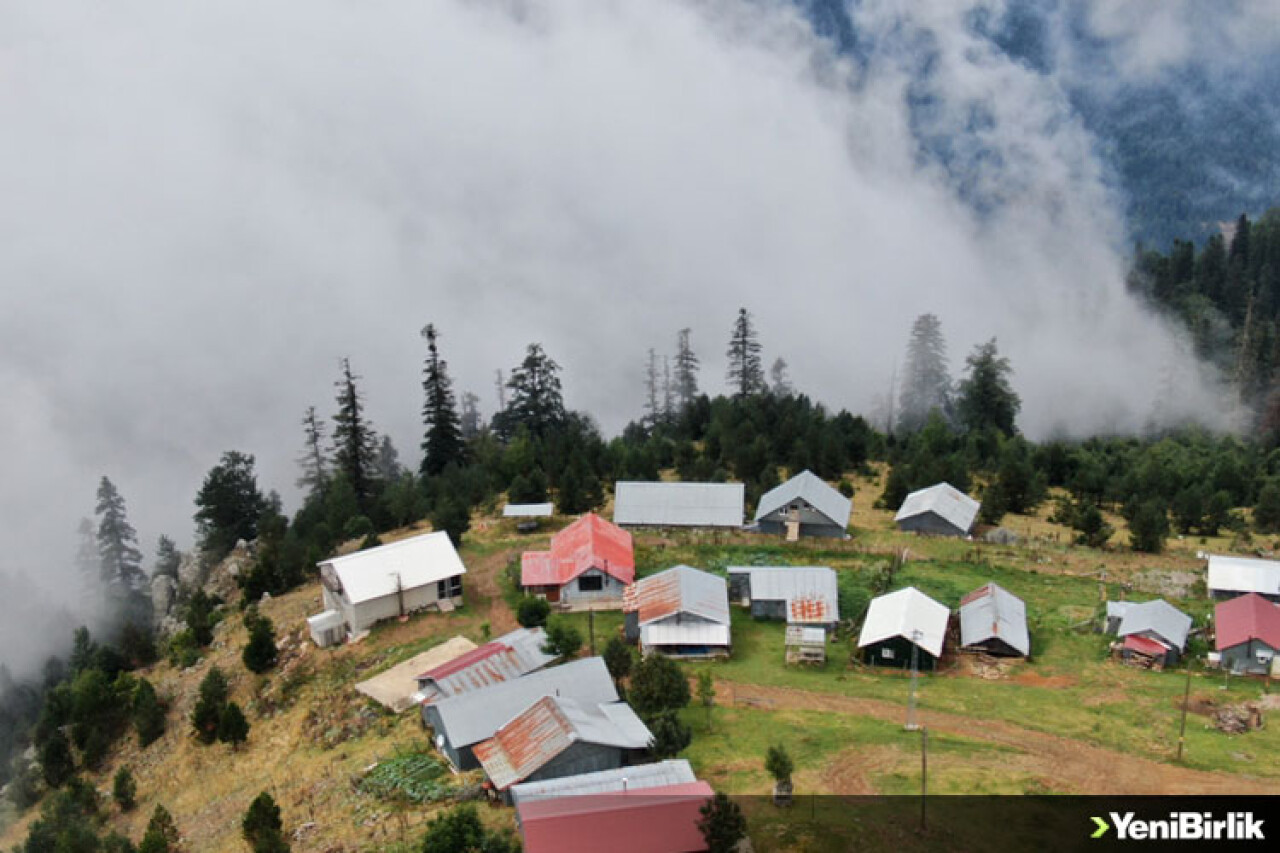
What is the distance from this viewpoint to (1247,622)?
39.4m

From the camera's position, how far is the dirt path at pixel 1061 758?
29.9 metres

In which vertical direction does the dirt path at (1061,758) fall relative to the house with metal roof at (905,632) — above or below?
below

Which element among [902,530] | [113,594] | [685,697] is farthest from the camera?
[113,594]

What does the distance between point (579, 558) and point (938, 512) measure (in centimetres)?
2306

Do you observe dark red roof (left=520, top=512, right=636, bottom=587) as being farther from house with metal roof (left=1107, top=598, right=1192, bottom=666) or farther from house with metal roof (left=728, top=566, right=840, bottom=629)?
house with metal roof (left=1107, top=598, right=1192, bottom=666)

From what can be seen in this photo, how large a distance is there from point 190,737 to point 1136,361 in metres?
111

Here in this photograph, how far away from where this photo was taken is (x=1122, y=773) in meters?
30.8

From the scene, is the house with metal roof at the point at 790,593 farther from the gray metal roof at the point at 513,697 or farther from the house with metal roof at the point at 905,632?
the gray metal roof at the point at 513,697

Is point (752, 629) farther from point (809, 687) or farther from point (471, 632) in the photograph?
point (471, 632)

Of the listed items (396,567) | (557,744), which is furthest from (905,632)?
(396,567)

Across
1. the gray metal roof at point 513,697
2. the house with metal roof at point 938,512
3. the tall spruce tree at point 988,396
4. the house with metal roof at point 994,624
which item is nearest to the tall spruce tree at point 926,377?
the tall spruce tree at point 988,396

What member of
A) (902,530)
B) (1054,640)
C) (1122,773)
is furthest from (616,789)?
(902,530)

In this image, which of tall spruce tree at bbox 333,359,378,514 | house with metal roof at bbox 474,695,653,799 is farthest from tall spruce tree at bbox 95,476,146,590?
house with metal roof at bbox 474,695,653,799

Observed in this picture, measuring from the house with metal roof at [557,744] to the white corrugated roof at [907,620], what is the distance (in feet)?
43.6
